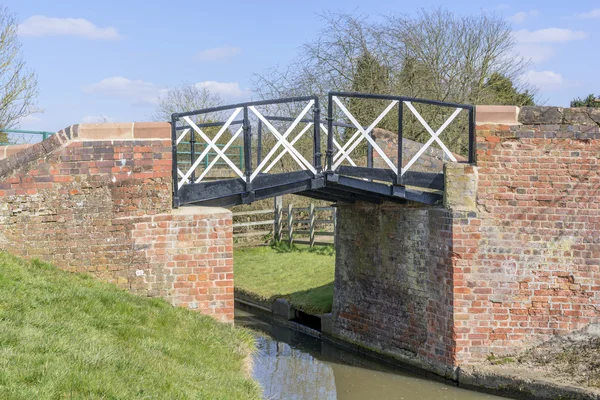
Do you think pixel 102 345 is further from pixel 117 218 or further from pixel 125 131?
pixel 125 131

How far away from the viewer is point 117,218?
9359 mm

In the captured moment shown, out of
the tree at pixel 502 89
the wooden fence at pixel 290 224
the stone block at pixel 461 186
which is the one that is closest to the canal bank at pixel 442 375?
the stone block at pixel 461 186

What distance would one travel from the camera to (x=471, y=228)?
10070 mm

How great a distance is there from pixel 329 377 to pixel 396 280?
1954 mm

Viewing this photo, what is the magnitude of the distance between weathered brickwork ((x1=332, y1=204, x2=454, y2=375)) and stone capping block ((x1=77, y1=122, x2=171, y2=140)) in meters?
4.18

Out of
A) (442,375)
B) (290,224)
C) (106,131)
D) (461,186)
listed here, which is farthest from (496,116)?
(290,224)

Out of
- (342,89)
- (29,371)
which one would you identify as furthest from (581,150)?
(342,89)

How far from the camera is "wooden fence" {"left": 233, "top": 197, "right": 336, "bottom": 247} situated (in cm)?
2166

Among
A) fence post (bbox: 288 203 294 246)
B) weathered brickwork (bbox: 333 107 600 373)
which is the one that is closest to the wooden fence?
fence post (bbox: 288 203 294 246)

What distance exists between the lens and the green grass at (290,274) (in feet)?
51.2

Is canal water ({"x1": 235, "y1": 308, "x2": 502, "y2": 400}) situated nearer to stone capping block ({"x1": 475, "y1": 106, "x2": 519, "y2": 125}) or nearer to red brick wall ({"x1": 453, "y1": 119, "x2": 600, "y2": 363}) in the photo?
red brick wall ({"x1": 453, "y1": 119, "x2": 600, "y2": 363})

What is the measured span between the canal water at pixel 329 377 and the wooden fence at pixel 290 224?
787 centimetres

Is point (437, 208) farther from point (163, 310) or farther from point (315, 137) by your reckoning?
point (163, 310)

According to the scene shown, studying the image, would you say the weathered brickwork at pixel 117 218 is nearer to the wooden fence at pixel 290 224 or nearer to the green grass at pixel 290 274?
the green grass at pixel 290 274
